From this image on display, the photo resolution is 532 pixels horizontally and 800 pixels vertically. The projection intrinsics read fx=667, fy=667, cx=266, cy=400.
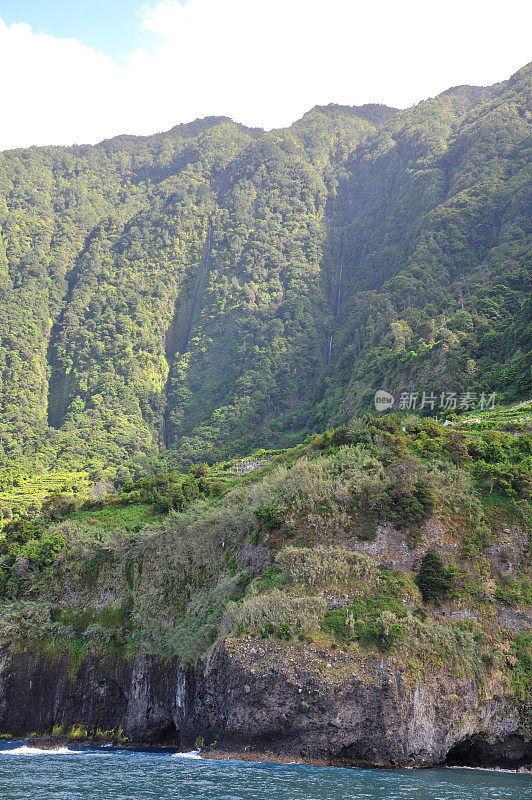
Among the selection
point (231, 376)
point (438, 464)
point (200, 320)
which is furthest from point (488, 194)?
point (438, 464)

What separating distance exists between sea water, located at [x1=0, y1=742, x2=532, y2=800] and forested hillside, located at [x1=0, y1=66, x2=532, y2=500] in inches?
1897

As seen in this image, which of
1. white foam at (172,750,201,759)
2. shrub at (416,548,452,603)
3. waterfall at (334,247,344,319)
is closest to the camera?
white foam at (172,750,201,759)

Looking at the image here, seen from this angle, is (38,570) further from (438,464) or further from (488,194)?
(488,194)

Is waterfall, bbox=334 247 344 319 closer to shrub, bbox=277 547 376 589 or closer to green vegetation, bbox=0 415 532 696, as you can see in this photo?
green vegetation, bbox=0 415 532 696

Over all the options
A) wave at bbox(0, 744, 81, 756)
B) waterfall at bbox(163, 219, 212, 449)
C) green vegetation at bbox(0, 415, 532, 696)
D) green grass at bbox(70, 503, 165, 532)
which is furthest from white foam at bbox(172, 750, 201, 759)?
waterfall at bbox(163, 219, 212, 449)

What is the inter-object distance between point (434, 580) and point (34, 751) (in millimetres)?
29900

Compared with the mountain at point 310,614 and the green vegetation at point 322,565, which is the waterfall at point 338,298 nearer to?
the mountain at point 310,614

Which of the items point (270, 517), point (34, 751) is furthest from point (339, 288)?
point (34, 751)

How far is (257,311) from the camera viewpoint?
566 ft

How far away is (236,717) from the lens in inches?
1518

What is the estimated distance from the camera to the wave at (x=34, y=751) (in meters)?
44.3

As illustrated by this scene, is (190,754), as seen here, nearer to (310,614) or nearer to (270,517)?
(310,614)

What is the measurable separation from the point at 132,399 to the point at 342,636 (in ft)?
396

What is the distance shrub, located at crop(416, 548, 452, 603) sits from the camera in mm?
41000
